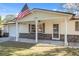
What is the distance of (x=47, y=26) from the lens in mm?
17578

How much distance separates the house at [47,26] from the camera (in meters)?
15.2

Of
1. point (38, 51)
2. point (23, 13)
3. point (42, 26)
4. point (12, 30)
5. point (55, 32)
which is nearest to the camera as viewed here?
point (38, 51)

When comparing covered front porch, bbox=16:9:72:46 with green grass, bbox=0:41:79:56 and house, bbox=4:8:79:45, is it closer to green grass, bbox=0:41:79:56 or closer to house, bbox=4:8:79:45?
house, bbox=4:8:79:45

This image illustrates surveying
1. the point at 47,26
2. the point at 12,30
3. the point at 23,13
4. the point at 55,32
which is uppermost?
the point at 23,13

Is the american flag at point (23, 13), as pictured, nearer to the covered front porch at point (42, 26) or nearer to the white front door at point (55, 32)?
the covered front porch at point (42, 26)

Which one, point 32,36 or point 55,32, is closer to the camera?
point 55,32

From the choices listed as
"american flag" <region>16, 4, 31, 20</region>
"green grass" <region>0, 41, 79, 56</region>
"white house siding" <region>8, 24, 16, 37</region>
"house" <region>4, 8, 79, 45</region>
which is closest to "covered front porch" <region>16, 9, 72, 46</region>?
"house" <region>4, 8, 79, 45</region>

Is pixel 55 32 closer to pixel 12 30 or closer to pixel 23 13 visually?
pixel 23 13

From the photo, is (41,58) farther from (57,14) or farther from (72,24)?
(72,24)

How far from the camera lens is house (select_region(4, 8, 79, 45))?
50.0ft

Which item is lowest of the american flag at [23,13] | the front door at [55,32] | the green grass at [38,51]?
the green grass at [38,51]

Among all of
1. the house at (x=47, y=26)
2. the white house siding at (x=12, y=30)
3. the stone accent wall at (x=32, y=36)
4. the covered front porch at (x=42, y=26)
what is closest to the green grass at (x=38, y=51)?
the house at (x=47, y=26)

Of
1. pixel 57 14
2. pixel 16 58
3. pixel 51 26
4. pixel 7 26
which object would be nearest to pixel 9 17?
pixel 7 26

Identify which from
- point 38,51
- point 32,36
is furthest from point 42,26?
point 38,51
